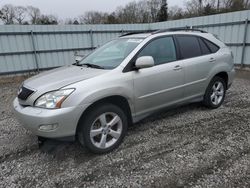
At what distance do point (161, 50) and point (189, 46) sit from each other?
72 cm

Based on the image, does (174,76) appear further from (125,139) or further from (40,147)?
(40,147)

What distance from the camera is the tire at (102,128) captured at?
8.99ft

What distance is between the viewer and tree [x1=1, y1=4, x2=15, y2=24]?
3369 cm

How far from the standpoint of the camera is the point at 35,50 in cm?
926

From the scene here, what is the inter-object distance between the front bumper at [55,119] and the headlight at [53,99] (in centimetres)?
6

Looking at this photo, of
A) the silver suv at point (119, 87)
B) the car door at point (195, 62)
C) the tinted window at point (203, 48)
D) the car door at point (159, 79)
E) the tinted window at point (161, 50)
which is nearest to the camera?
the silver suv at point (119, 87)

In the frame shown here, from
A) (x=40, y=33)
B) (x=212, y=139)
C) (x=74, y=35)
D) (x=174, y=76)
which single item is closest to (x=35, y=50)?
(x=40, y=33)

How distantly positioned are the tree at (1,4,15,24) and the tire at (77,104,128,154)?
37.7m

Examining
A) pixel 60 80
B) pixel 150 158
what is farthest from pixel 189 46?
pixel 60 80

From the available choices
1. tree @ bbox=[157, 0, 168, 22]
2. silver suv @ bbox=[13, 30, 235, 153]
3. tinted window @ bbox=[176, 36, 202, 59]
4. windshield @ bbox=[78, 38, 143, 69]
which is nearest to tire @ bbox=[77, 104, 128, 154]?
silver suv @ bbox=[13, 30, 235, 153]

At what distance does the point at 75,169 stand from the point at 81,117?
695mm

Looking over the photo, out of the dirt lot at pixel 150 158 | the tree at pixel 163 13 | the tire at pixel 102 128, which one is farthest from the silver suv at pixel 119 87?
the tree at pixel 163 13

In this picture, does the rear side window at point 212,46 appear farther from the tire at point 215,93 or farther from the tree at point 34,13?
the tree at point 34,13

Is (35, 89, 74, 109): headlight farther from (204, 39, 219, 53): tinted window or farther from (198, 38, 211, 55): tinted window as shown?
(204, 39, 219, 53): tinted window
